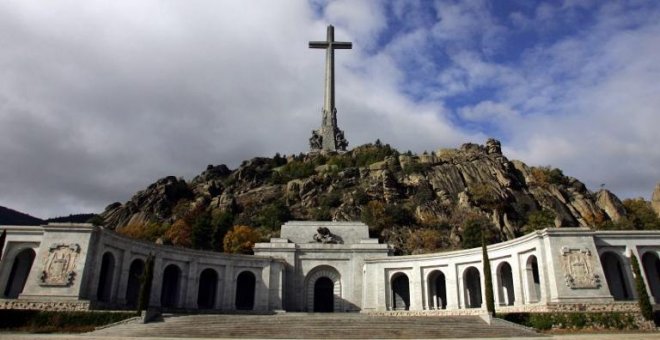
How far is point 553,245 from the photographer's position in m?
30.7

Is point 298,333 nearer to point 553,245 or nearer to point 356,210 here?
point 553,245

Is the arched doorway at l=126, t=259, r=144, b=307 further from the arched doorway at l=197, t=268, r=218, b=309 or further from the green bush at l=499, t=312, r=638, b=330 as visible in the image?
the green bush at l=499, t=312, r=638, b=330

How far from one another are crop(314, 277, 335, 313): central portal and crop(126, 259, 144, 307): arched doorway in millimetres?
15563

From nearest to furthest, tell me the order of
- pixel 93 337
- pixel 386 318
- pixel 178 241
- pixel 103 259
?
pixel 93 337 → pixel 386 318 → pixel 103 259 → pixel 178 241

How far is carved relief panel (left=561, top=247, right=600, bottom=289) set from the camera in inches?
1162

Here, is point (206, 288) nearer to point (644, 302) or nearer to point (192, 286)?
point (192, 286)

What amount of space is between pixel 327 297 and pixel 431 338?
19.6 metres

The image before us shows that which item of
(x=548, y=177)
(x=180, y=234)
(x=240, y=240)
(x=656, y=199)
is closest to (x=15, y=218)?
(x=180, y=234)

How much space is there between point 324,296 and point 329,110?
56.6 metres

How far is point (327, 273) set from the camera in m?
44.0

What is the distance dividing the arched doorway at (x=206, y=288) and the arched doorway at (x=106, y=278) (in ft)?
30.2

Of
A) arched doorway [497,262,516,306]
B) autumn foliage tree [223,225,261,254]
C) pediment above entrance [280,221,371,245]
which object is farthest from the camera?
autumn foliage tree [223,225,261,254]

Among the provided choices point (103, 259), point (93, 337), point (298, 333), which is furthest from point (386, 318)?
point (103, 259)

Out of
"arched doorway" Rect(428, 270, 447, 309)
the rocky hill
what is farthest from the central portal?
the rocky hill
